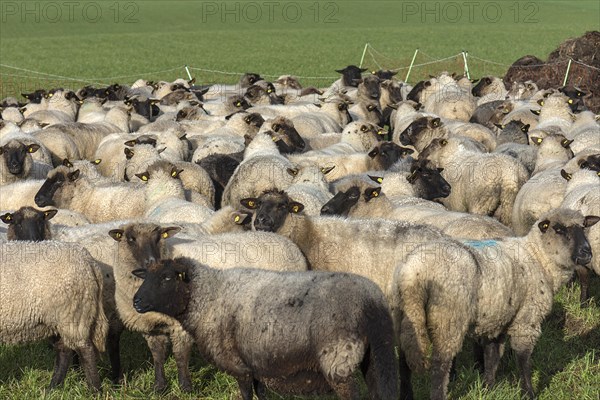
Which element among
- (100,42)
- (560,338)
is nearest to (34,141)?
(560,338)

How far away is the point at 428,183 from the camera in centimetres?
1055

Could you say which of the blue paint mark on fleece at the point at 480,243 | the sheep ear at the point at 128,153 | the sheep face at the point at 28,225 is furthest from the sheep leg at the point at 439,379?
the sheep ear at the point at 128,153

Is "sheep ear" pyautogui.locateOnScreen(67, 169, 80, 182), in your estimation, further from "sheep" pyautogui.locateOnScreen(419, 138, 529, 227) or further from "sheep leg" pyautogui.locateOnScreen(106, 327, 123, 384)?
"sheep" pyautogui.locateOnScreen(419, 138, 529, 227)

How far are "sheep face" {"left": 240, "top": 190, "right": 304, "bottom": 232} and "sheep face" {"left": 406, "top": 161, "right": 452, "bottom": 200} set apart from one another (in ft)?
9.69

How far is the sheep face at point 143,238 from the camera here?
7.10m

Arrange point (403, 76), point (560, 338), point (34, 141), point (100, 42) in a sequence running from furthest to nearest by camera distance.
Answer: point (100, 42), point (403, 76), point (34, 141), point (560, 338)

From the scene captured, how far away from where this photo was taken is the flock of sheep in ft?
18.8

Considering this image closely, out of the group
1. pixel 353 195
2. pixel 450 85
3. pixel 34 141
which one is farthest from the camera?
pixel 450 85

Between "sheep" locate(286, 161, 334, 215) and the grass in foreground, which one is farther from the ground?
"sheep" locate(286, 161, 334, 215)

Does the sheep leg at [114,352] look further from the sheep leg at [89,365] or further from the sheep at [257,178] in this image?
the sheep at [257,178]

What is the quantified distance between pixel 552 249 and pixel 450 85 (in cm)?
1193

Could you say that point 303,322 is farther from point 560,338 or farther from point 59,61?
point 59,61

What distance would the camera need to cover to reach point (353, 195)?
8.91m

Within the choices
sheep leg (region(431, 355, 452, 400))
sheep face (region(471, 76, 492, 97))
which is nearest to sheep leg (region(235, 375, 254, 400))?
sheep leg (region(431, 355, 452, 400))
